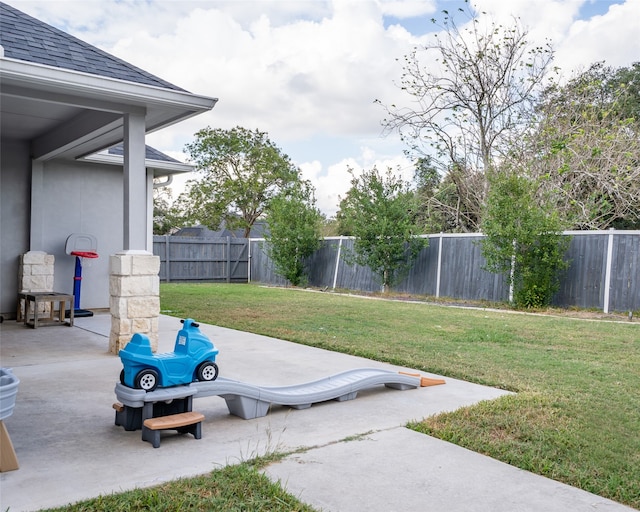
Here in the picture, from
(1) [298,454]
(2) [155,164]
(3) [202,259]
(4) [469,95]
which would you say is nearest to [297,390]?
(1) [298,454]

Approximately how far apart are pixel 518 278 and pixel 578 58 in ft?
27.0

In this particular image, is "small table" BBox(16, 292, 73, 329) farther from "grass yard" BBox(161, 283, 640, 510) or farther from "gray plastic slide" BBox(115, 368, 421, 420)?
"gray plastic slide" BBox(115, 368, 421, 420)

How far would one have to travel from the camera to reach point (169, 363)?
366cm

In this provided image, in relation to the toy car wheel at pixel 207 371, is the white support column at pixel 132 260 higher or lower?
higher

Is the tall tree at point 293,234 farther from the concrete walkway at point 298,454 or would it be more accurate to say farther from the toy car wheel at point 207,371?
the toy car wheel at point 207,371

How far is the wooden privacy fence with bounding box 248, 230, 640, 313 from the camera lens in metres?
11.1

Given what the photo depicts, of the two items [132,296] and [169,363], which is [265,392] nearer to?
[169,363]

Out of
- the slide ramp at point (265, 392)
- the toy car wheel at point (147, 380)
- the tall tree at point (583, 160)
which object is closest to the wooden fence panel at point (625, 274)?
the tall tree at point (583, 160)

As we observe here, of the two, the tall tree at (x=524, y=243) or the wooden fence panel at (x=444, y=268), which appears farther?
the tall tree at (x=524, y=243)

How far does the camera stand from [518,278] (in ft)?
40.0

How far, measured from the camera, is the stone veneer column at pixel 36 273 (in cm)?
880

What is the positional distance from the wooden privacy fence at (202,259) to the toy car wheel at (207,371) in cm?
1554

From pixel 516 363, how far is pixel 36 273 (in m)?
7.13

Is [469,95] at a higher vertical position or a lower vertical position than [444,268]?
higher
